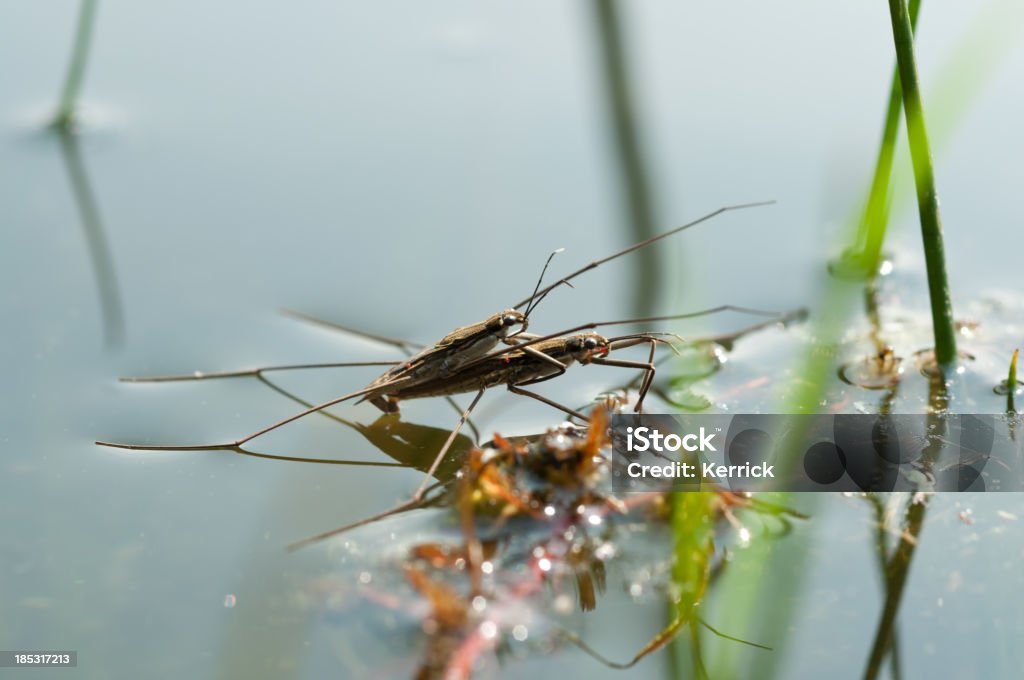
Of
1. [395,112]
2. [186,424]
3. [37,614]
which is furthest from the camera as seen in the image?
[395,112]

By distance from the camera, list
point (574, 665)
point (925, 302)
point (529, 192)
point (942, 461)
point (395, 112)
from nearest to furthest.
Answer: point (574, 665) → point (942, 461) → point (925, 302) → point (529, 192) → point (395, 112)

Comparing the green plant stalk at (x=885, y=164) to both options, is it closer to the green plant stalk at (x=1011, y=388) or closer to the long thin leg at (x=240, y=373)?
the green plant stalk at (x=1011, y=388)

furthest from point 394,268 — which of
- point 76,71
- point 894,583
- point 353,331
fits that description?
point 894,583

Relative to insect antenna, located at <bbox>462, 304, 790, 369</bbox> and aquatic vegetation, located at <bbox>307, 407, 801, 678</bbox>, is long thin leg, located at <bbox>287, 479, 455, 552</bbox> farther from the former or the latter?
insect antenna, located at <bbox>462, 304, 790, 369</bbox>

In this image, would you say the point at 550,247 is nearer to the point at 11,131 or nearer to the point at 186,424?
the point at 186,424

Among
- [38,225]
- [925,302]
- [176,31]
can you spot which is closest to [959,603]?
[925,302]

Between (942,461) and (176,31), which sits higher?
(176,31)

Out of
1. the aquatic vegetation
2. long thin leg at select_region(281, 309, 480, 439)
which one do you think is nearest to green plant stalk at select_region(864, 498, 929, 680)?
the aquatic vegetation

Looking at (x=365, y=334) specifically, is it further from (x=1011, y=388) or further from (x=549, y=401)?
(x=1011, y=388)
